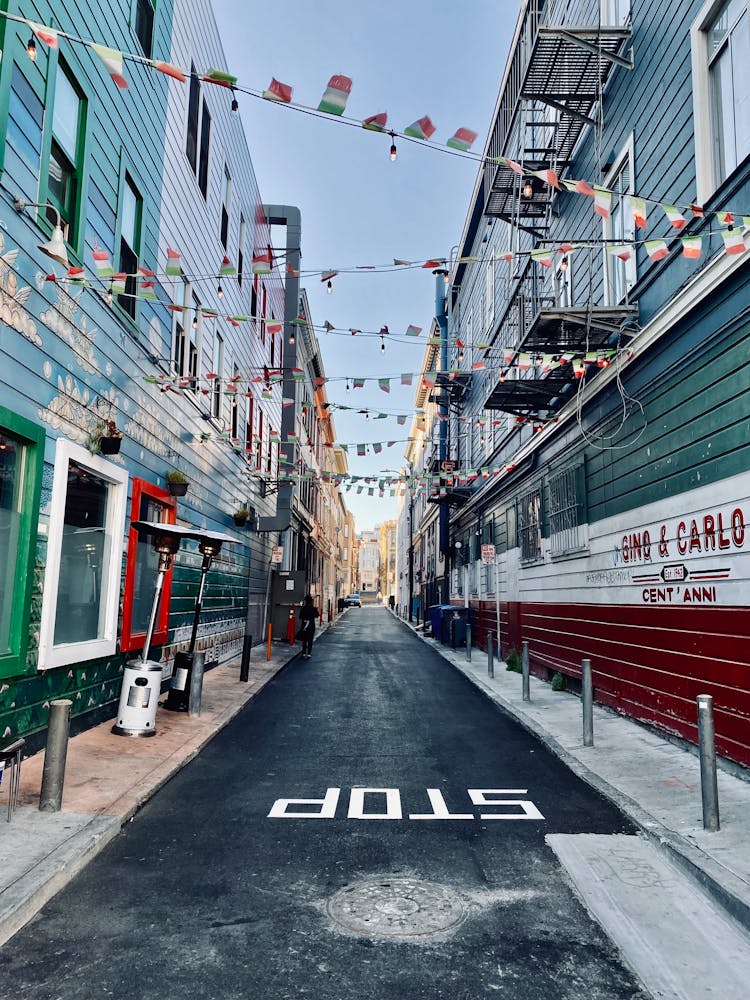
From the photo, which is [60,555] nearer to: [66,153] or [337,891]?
[66,153]

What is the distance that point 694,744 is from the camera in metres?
8.56

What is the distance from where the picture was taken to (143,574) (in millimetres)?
11969

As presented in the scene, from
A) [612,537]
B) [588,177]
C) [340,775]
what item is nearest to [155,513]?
[340,775]

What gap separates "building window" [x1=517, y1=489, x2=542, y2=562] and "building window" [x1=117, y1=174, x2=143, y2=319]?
938cm

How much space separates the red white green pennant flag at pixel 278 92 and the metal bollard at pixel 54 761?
5203 mm

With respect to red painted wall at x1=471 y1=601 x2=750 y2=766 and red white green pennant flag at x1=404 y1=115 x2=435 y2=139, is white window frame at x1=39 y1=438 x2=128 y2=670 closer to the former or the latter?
red white green pennant flag at x1=404 y1=115 x2=435 y2=139

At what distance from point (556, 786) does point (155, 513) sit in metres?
7.78

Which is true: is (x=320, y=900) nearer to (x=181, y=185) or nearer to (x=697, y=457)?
(x=697, y=457)

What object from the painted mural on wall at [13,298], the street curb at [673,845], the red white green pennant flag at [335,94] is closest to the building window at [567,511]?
the street curb at [673,845]

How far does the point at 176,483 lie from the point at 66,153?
553cm

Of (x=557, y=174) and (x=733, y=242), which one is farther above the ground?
(x=557, y=174)

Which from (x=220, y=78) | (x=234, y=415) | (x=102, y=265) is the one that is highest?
(x=234, y=415)

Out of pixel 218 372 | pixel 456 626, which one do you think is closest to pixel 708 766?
pixel 218 372

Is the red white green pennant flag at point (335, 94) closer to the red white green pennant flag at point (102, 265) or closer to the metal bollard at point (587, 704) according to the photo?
the red white green pennant flag at point (102, 265)
